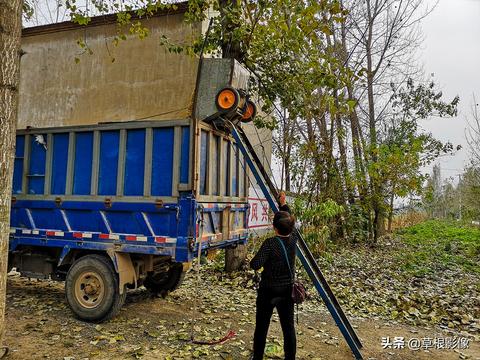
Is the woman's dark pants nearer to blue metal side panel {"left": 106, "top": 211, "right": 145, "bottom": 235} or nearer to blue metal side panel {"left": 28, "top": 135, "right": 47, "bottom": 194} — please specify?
blue metal side panel {"left": 106, "top": 211, "right": 145, "bottom": 235}

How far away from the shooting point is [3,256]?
345 centimetres

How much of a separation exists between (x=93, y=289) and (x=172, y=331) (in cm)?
122

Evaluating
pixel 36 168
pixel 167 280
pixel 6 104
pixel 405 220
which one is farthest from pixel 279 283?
pixel 405 220

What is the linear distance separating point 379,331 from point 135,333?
3.32 meters

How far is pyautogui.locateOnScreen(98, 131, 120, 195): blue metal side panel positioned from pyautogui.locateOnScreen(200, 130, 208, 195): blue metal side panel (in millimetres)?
1191

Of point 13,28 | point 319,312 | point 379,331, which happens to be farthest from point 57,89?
point 379,331

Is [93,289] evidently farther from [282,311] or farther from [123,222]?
→ [282,311]

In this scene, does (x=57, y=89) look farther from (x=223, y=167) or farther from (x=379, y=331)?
(x=379, y=331)

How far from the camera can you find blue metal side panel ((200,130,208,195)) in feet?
16.1

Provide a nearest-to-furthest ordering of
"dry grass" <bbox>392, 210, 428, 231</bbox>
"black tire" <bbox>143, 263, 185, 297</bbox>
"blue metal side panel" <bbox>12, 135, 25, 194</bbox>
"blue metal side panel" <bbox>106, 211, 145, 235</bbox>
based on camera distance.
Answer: "blue metal side panel" <bbox>106, 211, 145, 235</bbox>, "blue metal side panel" <bbox>12, 135, 25, 194</bbox>, "black tire" <bbox>143, 263, 185, 297</bbox>, "dry grass" <bbox>392, 210, 428, 231</bbox>

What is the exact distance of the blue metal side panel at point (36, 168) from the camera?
552 cm

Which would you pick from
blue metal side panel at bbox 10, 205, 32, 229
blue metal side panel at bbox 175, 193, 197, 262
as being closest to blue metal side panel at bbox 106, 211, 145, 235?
blue metal side panel at bbox 175, 193, 197, 262

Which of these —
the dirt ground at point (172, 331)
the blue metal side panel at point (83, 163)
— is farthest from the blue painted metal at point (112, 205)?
the dirt ground at point (172, 331)

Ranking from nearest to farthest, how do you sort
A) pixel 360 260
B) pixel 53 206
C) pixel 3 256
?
1. pixel 3 256
2. pixel 53 206
3. pixel 360 260
